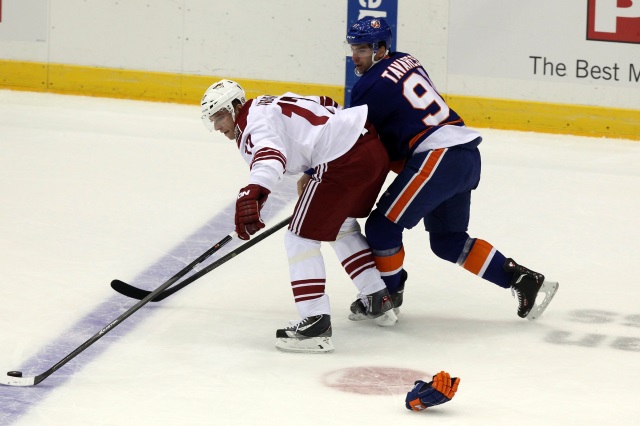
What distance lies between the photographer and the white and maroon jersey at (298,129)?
3.66 meters

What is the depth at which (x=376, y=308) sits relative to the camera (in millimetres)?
3920

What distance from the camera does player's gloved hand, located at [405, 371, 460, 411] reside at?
316 cm

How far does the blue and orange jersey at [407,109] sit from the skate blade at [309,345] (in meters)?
0.67

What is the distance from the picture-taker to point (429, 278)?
448 cm

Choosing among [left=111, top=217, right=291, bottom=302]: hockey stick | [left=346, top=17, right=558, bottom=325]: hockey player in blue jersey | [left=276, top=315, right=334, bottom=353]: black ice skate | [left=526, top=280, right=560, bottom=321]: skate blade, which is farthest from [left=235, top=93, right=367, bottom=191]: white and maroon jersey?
[left=526, top=280, right=560, bottom=321]: skate blade

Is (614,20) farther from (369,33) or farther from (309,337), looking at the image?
(309,337)

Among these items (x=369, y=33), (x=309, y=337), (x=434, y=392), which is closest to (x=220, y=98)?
(x=369, y=33)

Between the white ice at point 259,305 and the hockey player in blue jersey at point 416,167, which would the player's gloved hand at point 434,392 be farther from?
the hockey player in blue jersey at point 416,167

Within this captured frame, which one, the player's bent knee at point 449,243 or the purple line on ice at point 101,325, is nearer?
the purple line on ice at point 101,325

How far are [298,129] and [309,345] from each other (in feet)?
2.16

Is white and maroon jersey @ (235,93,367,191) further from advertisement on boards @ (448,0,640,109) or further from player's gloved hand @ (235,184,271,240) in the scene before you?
advertisement on boards @ (448,0,640,109)

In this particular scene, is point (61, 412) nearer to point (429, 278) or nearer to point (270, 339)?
point (270, 339)

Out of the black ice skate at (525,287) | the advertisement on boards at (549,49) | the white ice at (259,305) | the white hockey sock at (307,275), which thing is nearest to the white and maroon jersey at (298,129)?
the white hockey sock at (307,275)

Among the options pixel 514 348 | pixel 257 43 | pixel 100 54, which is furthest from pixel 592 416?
pixel 100 54
